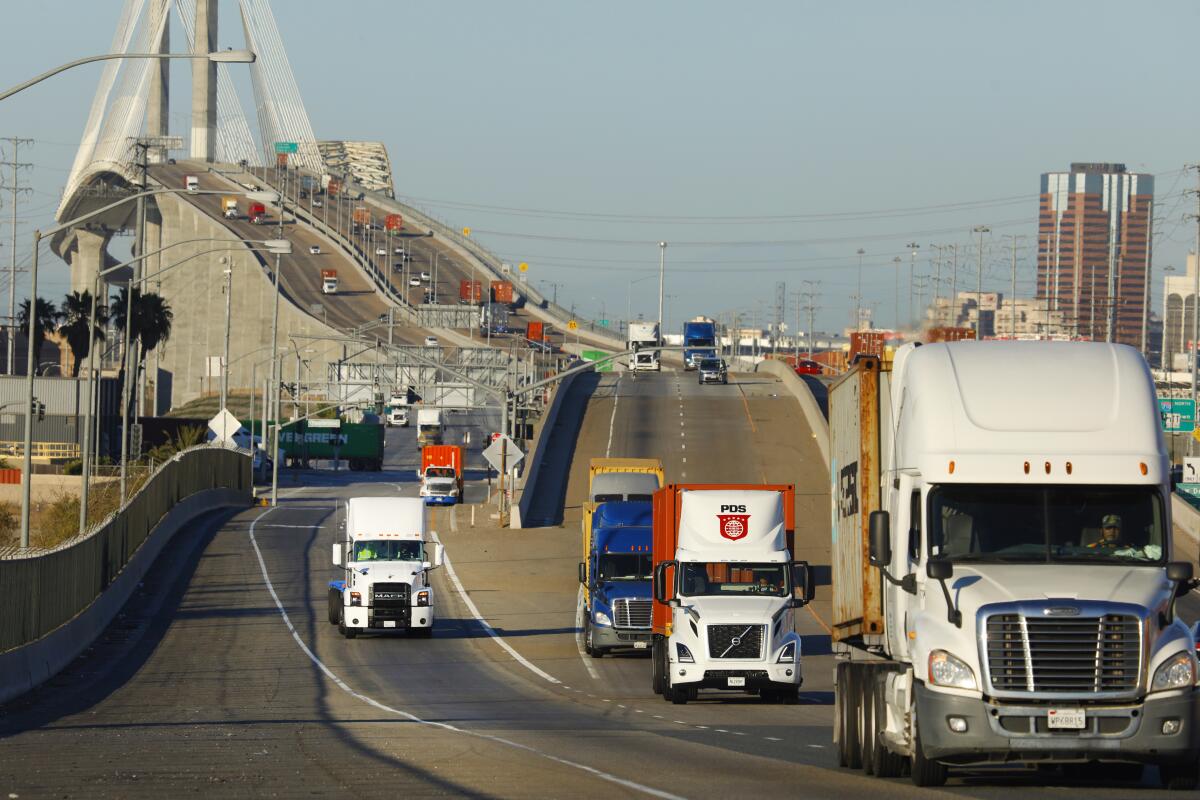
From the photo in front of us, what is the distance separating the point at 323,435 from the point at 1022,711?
117m

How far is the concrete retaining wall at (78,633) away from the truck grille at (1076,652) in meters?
18.4

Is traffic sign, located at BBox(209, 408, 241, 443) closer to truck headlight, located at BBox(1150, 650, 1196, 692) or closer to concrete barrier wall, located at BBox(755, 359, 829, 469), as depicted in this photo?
concrete barrier wall, located at BBox(755, 359, 829, 469)

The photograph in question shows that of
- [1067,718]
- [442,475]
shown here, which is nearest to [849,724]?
[1067,718]

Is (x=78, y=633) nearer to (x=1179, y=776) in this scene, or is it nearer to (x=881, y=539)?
(x=881, y=539)

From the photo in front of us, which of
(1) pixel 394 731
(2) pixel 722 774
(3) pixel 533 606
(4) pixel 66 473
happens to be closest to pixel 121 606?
(3) pixel 533 606

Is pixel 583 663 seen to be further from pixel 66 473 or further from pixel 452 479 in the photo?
pixel 66 473

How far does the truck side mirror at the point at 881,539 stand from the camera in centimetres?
1520

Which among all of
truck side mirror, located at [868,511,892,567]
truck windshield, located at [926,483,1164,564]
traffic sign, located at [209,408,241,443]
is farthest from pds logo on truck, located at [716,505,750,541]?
traffic sign, located at [209,408,241,443]

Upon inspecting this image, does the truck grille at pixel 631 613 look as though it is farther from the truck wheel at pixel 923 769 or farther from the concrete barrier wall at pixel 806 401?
the concrete barrier wall at pixel 806 401

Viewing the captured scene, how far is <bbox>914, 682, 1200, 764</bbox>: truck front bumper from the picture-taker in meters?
14.2

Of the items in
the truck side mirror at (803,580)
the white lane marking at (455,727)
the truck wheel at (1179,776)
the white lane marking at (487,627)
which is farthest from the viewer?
Result: the white lane marking at (487,627)

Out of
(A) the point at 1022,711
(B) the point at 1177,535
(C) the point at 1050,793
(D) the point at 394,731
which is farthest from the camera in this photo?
(B) the point at 1177,535

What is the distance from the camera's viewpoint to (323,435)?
128m

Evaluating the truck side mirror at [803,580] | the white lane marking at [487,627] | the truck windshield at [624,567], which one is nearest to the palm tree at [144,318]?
the white lane marking at [487,627]
